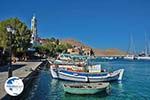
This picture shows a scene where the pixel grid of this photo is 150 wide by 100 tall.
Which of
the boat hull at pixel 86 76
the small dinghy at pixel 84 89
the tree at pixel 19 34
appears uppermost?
the tree at pixel 19 34

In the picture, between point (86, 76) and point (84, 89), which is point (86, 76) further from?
point (84, 89)

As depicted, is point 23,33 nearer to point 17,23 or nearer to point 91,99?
point 17,23

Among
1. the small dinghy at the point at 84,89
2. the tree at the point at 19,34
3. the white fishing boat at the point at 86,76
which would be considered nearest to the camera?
the small dinghy at the point at 84,89

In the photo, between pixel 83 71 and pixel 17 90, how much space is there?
3650 cm

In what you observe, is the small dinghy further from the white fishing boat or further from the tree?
the tree

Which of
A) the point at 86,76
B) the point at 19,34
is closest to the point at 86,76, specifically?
the point at 86,76

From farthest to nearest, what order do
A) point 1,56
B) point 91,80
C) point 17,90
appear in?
point 1,56 < point 91,80 < point 17,90

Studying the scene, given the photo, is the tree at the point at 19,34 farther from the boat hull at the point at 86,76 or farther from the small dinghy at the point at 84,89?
the small dinghy at the point at 84,89

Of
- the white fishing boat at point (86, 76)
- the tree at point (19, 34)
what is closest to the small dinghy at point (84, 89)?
the white fishing boat at point (86, 76)

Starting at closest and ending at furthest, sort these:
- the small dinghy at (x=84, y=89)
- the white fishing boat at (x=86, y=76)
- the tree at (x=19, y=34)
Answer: the small dinghy at (x=84, y=89) < the white fishing boat at (x=86, y=76) < the tree at (x=19, y=34)

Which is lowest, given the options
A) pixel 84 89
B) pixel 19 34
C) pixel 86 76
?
pixel 84 89

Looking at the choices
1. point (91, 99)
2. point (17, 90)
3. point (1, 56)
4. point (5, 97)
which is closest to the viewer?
point (17, 90)

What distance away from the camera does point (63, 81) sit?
54.7 meters

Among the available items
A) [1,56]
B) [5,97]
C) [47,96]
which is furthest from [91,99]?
[1,56]
